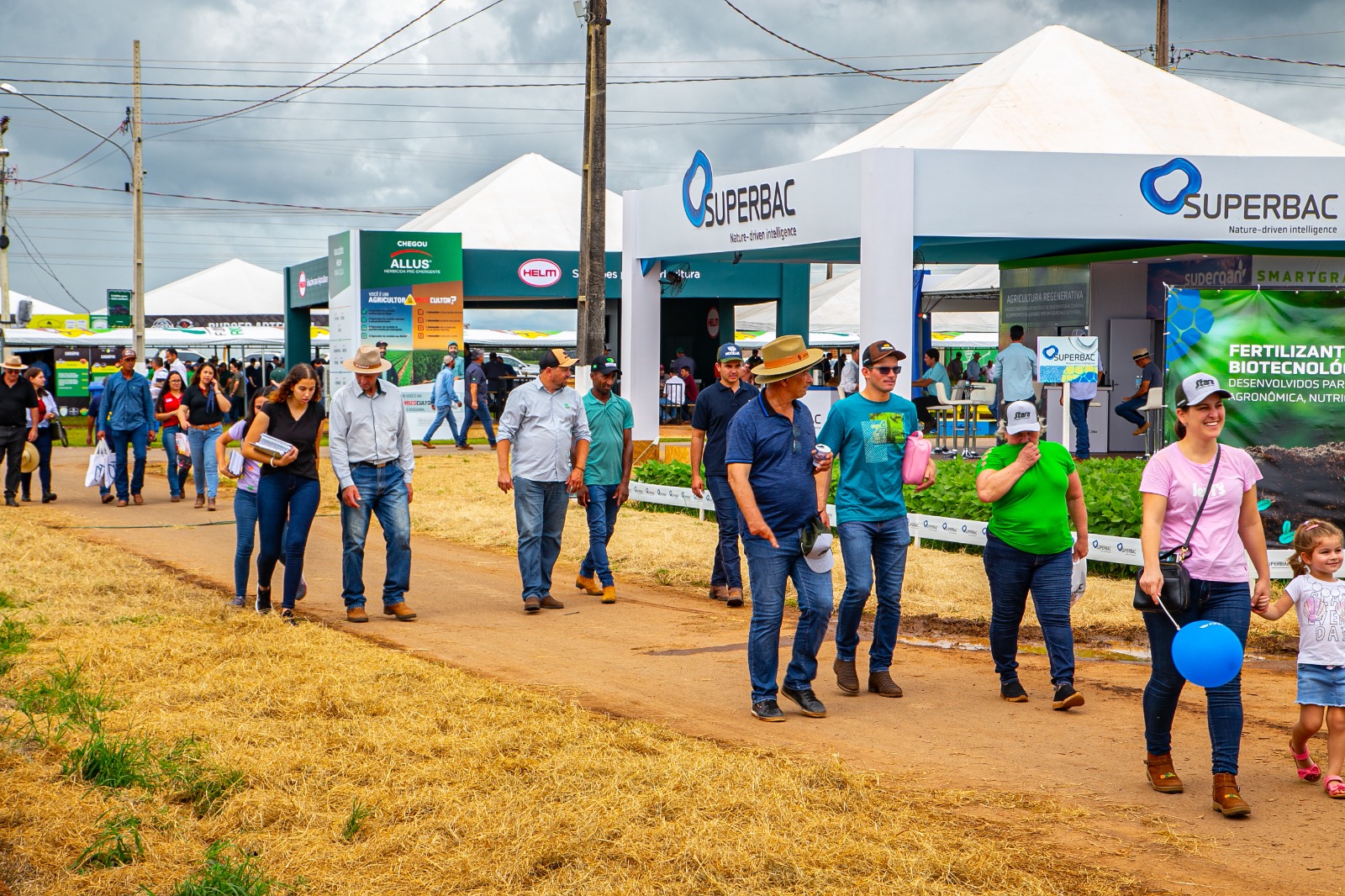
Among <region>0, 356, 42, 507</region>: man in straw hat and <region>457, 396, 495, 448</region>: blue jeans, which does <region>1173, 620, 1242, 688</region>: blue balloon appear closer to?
<region>0, 356, 42, 507</region>: man in straw hat

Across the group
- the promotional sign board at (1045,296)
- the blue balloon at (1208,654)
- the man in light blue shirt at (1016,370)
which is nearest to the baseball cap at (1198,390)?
the blue balloon at (1208,654)

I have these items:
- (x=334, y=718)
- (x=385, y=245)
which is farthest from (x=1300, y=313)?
(x=385, y=245)

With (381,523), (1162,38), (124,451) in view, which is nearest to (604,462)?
(381,523)

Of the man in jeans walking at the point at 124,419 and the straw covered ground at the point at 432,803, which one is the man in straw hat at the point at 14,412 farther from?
the straw covered ground at the point at 432,803

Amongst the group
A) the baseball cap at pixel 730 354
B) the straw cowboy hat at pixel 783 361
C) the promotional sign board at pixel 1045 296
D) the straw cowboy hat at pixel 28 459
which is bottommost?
the straw cowboy hat at pixel 28 459

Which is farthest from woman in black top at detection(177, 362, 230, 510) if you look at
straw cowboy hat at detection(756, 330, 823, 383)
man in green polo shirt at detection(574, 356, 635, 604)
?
straw cowboy hat at detection(756, 330, 823, 383)

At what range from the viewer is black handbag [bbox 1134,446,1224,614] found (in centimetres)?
541

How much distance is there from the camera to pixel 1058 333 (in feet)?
76.8

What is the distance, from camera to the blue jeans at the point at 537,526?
1013 cm

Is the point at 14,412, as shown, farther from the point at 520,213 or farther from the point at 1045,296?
the point at 520,213

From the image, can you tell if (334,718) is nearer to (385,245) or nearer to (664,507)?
(664,507)

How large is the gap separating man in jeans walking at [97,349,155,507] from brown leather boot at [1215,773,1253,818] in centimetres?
1531

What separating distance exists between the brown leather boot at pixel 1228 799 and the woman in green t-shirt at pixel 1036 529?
163 centimetres

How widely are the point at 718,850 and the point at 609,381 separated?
6.43 m
